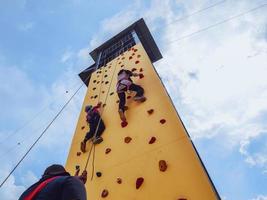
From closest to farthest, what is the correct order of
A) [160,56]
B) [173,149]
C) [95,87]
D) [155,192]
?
[155,192] < [173,149] < [95,87] < [160,56]

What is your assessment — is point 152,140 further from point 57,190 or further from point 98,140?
point 57,190

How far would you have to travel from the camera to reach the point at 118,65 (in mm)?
7074

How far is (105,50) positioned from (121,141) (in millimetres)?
7185

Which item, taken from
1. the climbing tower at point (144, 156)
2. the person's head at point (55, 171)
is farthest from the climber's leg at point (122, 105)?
the person's head at point (55, 171)

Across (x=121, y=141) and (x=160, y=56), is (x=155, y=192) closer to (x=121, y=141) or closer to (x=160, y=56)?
(x=121, y=141)

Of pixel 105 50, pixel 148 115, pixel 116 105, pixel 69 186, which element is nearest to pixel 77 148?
pixel 116 105

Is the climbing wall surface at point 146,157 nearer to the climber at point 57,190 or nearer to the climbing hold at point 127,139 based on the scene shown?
the climbing hold at point 127,139

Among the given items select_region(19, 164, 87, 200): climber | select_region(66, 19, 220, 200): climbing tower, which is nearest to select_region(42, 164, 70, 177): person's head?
select_region(19, 164, 87, 200): climber

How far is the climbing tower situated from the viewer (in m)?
2.78

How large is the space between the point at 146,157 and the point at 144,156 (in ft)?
0.15

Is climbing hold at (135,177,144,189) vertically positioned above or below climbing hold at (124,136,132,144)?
below

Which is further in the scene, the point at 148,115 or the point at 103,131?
the point at 103,131

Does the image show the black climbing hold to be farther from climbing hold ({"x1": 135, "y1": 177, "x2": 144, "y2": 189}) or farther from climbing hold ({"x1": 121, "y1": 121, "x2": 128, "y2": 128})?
climbing hold ({"x1": 121, "y1": 121, "x2": 128, "y2": 128})

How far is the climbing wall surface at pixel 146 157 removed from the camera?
2.78 metres
